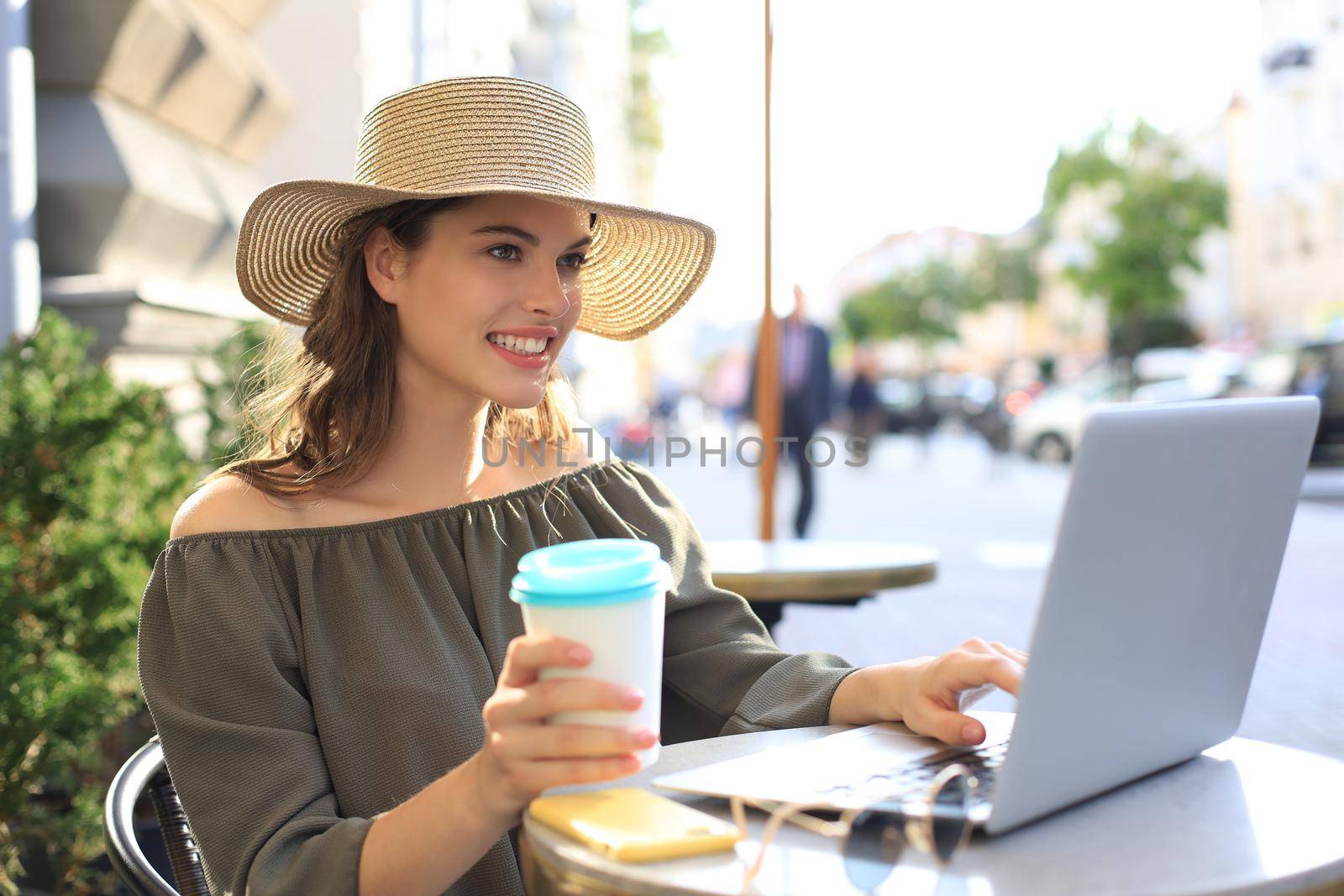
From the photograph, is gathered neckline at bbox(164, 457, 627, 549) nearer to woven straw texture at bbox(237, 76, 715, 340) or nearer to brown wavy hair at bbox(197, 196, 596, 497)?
brown wavy hair at bbox(197, 196, 596, 497)

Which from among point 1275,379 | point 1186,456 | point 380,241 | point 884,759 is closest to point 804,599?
point 380,241

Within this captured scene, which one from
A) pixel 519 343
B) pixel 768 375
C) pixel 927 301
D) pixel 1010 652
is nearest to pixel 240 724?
pixel 519 343

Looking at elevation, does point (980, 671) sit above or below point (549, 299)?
below

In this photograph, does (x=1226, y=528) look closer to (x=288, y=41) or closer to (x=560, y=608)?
(x=560, y=608)

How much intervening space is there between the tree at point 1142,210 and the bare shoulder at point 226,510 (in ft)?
85.7

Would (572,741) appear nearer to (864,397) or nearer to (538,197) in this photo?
(538,197)

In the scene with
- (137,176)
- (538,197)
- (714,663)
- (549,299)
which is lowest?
(714,663)

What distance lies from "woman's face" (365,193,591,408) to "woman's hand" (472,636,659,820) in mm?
753

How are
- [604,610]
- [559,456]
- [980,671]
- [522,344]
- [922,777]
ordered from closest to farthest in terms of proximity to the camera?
[604,610] < [922,777] < [980,671] < [522,344] < [559,456]

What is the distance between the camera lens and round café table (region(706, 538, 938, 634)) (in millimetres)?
3064

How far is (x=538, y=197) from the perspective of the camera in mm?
1699

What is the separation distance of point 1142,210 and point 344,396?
27.5 meters

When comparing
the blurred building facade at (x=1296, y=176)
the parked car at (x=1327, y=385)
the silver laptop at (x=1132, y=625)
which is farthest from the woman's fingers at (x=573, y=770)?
the blurred building facade at (x=1296, y=176)

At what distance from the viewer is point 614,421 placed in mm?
25375
